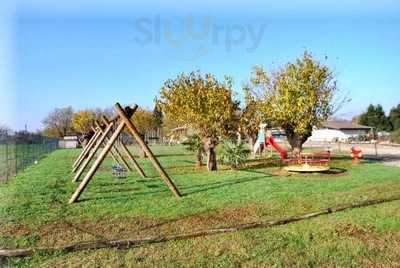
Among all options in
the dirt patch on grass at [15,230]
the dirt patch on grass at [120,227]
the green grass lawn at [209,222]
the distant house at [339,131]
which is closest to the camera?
the green grass lawn at [209,222]

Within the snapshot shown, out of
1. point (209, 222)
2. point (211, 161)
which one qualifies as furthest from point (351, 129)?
point (209, 222)

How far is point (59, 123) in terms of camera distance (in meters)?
95.0

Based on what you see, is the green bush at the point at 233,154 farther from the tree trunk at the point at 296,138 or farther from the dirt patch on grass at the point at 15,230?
the dirt patch on grass at the point at 15,230

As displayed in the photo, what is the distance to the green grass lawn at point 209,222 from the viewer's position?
5641mm

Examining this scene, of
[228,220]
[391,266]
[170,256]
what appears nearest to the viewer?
[391,266]

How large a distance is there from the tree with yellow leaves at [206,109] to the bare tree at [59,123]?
77.9 m

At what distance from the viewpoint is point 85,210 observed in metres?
8.88

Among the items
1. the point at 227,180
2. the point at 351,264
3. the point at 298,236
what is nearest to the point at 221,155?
the point at 227,180

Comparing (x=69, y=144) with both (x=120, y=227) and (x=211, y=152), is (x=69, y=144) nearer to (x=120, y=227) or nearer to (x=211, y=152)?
(x=211, y=152)

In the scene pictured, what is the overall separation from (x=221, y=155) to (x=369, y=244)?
13018mm

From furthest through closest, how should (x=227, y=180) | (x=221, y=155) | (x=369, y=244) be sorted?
(x=221, y=155) → (x=227, y=180) → (x=369, y=244)

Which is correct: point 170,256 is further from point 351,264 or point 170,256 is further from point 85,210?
point 85,210

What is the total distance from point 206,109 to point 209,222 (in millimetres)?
11640

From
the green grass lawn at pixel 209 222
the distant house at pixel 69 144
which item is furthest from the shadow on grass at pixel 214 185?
the distant house at pixel 69 144
